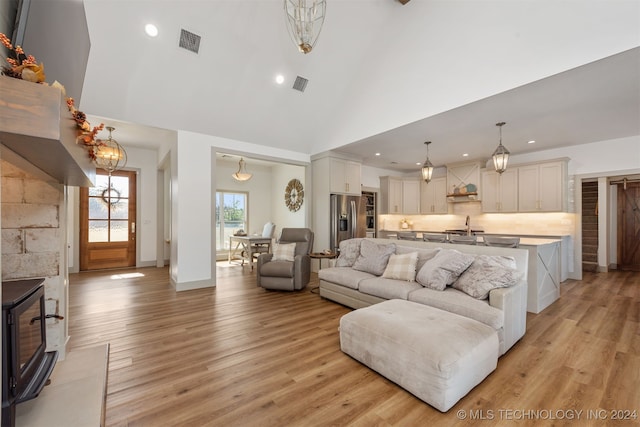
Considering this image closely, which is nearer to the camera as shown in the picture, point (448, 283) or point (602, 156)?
point (448, 283)

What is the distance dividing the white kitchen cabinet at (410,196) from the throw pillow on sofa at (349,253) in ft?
13.5

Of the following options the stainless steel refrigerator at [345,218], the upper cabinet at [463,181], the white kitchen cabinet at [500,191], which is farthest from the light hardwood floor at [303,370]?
the upper cabinet at [463,181]

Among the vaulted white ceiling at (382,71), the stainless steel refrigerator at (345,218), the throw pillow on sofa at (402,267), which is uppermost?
the vaulted white ceiling at (382,71)

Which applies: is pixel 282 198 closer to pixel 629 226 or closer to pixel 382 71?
pixel 382 71

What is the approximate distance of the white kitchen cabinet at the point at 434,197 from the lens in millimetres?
7301

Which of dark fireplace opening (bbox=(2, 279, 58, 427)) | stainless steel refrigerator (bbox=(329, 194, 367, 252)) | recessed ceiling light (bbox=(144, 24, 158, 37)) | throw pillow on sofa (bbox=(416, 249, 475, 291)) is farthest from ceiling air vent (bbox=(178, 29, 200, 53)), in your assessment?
throw pillow on sofa (bbox=(416, 249, 475, 291))

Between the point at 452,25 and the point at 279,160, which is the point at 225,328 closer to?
the point at 279,160

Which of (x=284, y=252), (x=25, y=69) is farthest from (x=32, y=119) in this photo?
(x=284, y=252)

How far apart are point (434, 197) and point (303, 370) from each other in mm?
6494

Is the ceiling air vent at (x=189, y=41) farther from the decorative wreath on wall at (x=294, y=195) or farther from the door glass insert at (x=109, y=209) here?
the door glass insert at (x=109, y=209)

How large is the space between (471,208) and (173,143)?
275 inches

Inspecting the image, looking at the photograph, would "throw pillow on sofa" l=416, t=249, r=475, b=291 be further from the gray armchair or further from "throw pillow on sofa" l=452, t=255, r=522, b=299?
the gray armchair

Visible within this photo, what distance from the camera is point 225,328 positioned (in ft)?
9.89

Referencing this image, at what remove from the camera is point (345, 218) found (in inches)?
237
